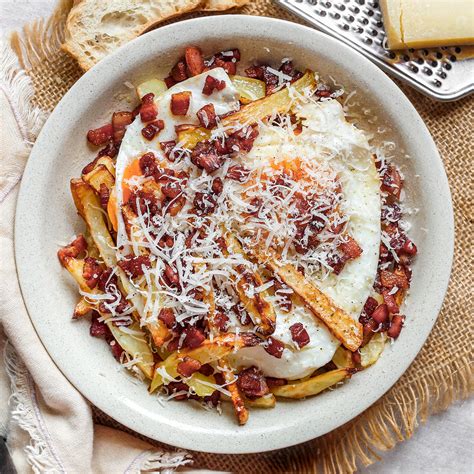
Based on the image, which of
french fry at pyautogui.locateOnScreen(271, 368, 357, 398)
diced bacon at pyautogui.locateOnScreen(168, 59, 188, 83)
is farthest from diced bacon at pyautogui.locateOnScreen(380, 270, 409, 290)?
diced bacon at pyautogui.locateOnScreen(168, 59, 188, 83)

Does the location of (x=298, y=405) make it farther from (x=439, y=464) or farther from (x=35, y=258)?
(x=35, y=258)

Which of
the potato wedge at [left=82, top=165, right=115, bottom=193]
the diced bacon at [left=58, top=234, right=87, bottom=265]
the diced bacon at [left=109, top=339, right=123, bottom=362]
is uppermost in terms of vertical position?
the potato wedge at [left=82, top=165, right=115, bottom=193]

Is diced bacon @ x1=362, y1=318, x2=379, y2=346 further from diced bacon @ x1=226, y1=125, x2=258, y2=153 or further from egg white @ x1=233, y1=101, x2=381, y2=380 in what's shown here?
diced bacon @ x1=226, y1=125, x2=258, y2=153

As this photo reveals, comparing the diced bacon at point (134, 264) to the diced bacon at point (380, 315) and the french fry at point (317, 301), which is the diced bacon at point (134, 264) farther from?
the diced bacon at point (380, 315)

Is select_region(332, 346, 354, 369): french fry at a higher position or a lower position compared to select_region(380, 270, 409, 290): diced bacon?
lower

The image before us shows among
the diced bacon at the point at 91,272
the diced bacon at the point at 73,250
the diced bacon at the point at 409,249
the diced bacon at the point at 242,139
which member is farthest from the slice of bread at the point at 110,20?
the diced bacon at the point at 409,249

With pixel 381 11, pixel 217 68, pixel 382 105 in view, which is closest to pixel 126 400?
pixel 217 68

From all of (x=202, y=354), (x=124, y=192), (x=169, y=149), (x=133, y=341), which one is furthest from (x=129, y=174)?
(x=202, y=354)
